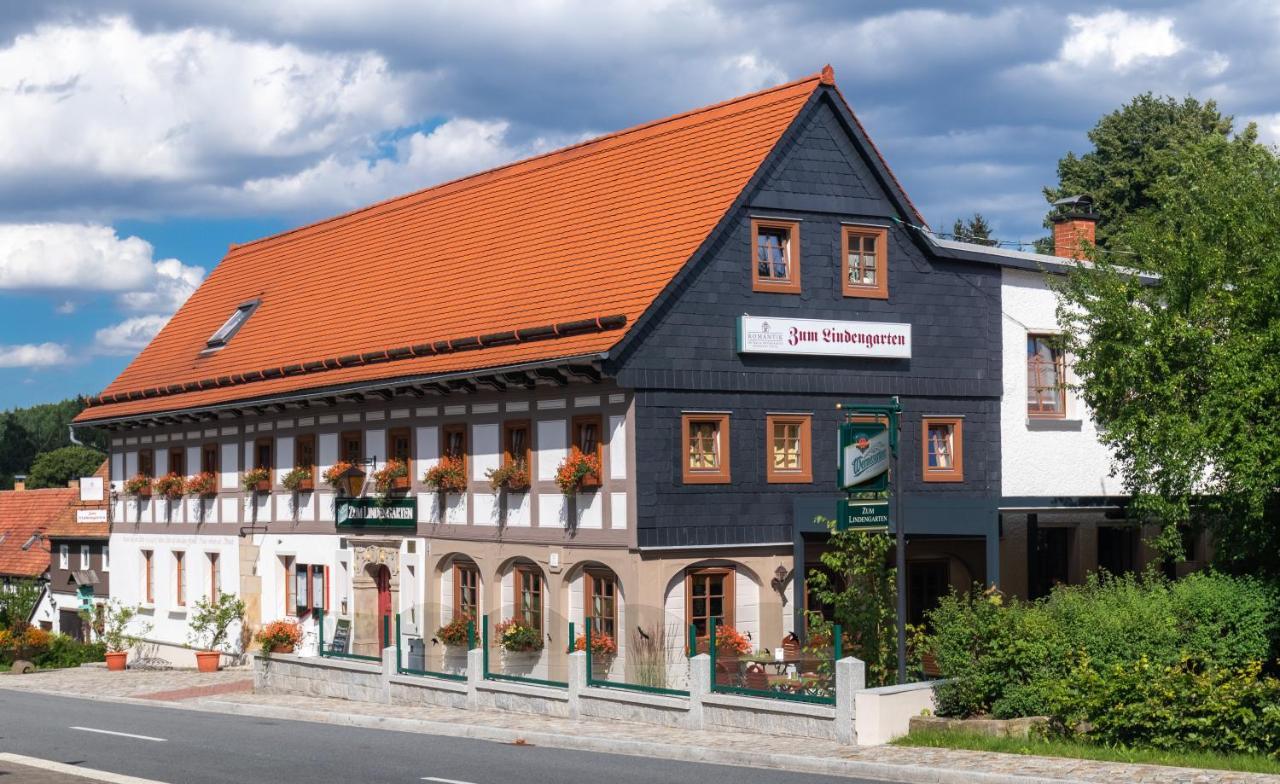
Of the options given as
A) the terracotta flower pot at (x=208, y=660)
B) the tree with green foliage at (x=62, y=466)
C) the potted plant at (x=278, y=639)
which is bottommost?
the terracotta flower pot at (x=208, y=660)

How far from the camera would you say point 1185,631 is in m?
21.2

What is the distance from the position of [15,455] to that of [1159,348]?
402 feet

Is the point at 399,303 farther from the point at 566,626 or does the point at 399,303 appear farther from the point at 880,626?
the point at 880,626

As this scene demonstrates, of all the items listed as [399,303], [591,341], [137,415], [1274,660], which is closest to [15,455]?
[137,415]

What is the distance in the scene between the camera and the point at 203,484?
133 ft

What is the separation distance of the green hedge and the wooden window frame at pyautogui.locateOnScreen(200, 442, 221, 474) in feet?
78.1

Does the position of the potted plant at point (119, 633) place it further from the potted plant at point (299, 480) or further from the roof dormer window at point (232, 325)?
the potted plant at point (299, 480)

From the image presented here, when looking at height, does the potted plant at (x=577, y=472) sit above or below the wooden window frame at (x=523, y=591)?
above

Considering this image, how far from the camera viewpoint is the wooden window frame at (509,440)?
29438 mm

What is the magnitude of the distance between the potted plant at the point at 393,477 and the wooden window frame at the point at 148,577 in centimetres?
1355

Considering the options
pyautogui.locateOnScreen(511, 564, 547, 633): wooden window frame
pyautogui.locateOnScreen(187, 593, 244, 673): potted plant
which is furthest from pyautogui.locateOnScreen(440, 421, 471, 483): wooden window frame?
pyautogui.locateOnScreen(187, 593, 244, 673): potted plant

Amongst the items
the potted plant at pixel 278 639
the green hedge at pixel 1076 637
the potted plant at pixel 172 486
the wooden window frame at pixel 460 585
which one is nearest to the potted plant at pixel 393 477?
the wooden window frame at pixel 460 585

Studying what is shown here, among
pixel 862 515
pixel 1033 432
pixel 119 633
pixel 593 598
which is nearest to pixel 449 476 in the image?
pixel 593 598

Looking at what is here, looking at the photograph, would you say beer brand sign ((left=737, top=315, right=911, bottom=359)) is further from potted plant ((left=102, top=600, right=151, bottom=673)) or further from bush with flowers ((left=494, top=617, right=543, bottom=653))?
potted plant ((left=102, top=600, right=151, bottom=673))
